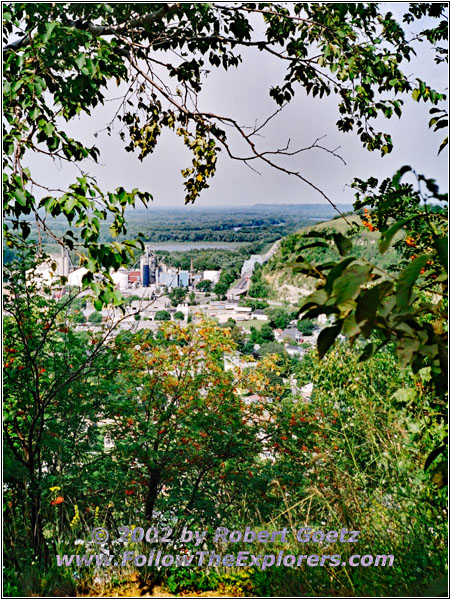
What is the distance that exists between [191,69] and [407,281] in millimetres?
2520

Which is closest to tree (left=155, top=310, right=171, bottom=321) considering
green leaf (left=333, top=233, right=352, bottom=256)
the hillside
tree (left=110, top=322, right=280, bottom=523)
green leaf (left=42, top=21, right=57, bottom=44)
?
tree (left=110, top=322, right=280, bottom=523)

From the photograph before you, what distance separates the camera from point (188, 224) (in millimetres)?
3447

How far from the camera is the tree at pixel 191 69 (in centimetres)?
233

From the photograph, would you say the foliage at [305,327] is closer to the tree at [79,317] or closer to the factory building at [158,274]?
the factory building at [158,274]

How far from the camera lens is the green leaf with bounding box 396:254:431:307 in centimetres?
94

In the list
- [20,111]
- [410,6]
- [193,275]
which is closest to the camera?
[20,111]

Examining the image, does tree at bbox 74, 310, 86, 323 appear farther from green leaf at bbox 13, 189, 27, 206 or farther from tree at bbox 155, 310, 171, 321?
green leaf at bbox 13, 189, 27, 206

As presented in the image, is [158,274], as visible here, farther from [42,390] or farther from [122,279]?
[42,390]

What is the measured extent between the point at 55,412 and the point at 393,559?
1.90 m

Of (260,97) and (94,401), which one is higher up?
(260,97)

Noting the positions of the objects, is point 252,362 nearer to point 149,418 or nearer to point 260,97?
point 149,418

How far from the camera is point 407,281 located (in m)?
0.94

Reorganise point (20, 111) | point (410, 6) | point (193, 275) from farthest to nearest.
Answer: point (193, 275)
point (410, 6)
point (20, 111)

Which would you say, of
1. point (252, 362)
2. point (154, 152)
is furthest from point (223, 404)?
point (154, 152)
